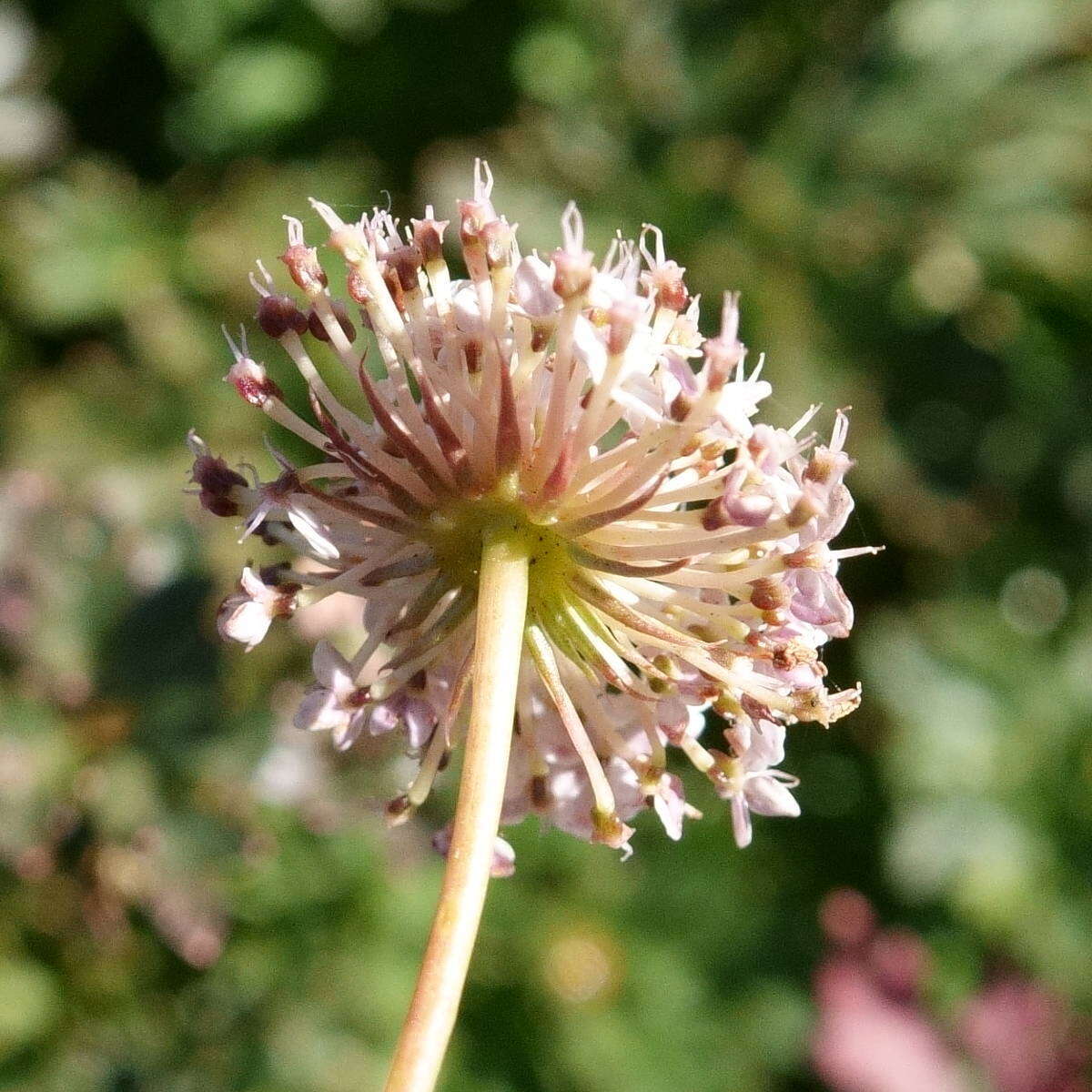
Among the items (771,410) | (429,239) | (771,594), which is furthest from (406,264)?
(771,410)

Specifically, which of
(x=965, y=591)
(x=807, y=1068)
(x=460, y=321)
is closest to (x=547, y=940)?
(x=807, y=1068)

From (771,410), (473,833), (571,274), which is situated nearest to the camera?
(473,833)

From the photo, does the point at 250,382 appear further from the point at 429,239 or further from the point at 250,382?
the point at 429,239

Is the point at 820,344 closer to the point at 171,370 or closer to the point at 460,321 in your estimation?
the point at 171,370

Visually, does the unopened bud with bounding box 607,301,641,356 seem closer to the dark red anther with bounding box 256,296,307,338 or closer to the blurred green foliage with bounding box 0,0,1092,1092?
the dark red anther with bounding box 256,296,307,338

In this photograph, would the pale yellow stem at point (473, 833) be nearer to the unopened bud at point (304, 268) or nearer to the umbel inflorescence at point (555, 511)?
the umbel inflorescence at point (555, 511)

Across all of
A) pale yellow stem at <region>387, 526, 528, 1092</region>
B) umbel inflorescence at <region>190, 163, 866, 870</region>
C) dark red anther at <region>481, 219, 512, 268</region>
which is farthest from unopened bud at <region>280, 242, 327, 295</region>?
pale yellow stem at <region>387, 526, 528, 1092</region>
